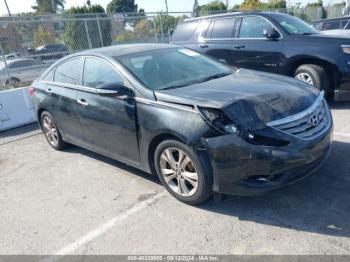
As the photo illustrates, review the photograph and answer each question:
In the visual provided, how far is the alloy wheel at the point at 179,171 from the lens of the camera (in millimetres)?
3430

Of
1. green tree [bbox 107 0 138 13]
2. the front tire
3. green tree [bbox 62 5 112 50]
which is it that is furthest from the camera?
green tree [bbox 107 0 138 13]

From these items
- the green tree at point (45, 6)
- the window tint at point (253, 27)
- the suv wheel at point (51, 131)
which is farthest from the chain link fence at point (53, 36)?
the green tree at point (45, 6)

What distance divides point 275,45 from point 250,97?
4.05 meters

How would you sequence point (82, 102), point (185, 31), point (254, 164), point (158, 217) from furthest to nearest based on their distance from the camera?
Result: point (185, 31)
point (82, 102)
point (158, 217)
point (254, 164)

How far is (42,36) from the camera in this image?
13328 millimetres

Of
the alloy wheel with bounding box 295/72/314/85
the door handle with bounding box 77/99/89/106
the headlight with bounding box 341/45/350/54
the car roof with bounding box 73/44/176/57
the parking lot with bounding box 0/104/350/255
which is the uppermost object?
the car roof with bounding box 73/44/176/57

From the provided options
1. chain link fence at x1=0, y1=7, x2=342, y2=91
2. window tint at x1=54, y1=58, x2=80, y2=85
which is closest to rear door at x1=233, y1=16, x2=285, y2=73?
window tint at x1=54, y1=58, x2=80, y2=85

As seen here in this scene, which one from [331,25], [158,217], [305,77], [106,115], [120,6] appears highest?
[106,115]

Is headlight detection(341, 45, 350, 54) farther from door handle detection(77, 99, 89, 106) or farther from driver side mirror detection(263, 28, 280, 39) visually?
door handle detection(77, 99, 89, 106)

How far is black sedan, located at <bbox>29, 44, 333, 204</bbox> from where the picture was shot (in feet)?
10.2

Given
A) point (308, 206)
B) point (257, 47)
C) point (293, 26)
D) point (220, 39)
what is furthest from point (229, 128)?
point (220, 39)

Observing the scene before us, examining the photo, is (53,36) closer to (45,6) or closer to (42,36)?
(42,36)

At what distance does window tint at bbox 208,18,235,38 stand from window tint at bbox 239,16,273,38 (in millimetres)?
266

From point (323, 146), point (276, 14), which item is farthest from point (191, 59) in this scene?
point (276, 14)
